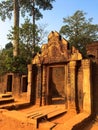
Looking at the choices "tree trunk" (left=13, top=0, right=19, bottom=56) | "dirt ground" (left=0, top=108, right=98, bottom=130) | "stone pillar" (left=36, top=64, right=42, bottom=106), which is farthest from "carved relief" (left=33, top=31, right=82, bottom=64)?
"tree trunk" (left=13, top=0, right=19, bottom=56)

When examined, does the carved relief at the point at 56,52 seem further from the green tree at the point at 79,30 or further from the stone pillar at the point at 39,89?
the green tree at the point at 79,30

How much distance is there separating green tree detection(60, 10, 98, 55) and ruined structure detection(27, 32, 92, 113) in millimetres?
13739

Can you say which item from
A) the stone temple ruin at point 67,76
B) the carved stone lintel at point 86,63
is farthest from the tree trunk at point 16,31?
the carved stone lintel at point 86,63

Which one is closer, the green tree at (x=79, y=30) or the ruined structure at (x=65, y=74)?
the ruined structure at (x=65, y=74)

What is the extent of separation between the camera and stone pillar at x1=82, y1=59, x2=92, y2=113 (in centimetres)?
965

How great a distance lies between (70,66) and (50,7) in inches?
574

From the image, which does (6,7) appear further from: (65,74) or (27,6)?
(65,74)

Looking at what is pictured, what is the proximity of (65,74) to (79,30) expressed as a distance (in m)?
16.9

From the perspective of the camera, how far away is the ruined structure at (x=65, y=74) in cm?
1005

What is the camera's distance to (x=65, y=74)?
11.2 metres

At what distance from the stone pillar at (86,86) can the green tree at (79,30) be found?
15.5 m

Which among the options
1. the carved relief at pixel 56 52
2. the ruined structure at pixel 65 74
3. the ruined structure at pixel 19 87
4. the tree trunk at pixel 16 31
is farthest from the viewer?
the tree trunk at pixel 16 31

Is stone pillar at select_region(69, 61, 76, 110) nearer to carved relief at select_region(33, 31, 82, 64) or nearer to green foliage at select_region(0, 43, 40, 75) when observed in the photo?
carved relief at select_region(33, 31, 82, 64)

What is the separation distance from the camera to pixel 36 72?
1270 cm
